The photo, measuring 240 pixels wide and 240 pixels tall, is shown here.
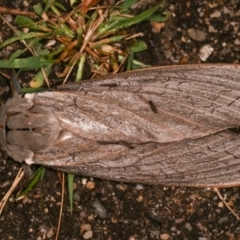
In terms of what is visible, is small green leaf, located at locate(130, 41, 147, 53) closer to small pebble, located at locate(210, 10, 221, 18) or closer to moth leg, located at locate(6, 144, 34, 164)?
small pebble, located at locate(210, 10, 221, 18)

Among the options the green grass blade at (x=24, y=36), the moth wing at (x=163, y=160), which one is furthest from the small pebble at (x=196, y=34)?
the green grass blade at (x=24, y=36)

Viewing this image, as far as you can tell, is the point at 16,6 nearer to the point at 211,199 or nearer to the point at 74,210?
the point at 74,210

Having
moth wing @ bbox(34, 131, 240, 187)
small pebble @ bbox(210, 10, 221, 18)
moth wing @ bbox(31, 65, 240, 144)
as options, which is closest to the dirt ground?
small pebble @ bbox(210, 10, 221, 18)

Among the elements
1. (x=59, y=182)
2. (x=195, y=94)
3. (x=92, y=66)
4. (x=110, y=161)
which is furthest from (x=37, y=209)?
(x=195, y=94)

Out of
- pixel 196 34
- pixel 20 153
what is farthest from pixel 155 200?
pixel 196 34

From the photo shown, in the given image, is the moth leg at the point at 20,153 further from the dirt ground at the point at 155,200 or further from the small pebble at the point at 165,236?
the small pebble at the point at 165,236
